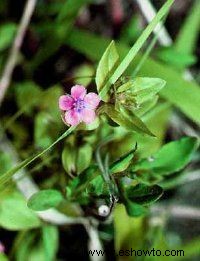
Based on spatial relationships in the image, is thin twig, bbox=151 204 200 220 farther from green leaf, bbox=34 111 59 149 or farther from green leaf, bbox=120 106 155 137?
green leaf, bbox=120 106 155 137

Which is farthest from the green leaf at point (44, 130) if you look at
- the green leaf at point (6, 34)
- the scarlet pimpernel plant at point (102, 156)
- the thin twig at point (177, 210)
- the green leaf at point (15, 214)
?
the thin twig at point (177, 210)

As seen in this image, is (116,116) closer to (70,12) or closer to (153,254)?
(153,254)

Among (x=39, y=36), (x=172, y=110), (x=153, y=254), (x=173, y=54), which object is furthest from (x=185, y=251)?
(x=39, y=36)

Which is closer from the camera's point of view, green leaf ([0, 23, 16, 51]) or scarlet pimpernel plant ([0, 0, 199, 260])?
scarlet pimpernel plant ([0, 0, 199, 260])

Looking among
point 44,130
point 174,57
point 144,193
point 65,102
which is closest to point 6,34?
point 44,130

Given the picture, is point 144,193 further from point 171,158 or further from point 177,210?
Answer: point 177,210

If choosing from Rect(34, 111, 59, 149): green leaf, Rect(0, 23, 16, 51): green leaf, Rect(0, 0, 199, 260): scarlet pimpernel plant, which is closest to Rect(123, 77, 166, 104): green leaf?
Rect(0, 0, 199, 260): scarlet pimpernel plant
